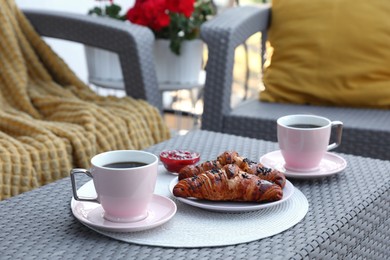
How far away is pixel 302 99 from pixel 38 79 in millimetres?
747

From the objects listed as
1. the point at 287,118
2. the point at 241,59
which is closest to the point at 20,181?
the point at 287,118

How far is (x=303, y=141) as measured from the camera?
102cm

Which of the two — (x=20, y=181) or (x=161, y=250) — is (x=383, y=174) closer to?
(x=161, y=250)

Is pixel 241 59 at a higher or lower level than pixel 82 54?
lower

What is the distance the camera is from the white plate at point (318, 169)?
103 cm

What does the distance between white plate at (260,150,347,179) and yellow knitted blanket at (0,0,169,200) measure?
45cm

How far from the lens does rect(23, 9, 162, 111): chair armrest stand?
1616 millimetres

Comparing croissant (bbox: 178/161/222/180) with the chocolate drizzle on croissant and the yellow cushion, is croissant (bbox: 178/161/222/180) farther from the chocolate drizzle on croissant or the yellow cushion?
the yellow cushion

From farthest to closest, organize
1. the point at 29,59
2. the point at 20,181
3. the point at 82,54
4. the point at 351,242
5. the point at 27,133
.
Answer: the point at 82,54
the point at 29,59
the point at 27,133
the point at 20,181
the point at 351,242

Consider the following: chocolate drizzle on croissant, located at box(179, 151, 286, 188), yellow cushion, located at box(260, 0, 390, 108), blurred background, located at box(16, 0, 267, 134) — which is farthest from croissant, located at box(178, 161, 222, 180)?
blurred background, located at box(16, 0, 267, 134)

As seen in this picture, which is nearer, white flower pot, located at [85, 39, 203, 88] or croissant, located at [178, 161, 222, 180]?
croissant, located at [178, 161, 222, 180]

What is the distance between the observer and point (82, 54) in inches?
101

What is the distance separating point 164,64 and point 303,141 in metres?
0.95

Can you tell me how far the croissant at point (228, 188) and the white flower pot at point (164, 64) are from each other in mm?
1030
